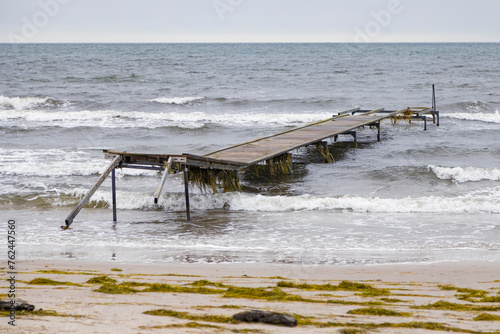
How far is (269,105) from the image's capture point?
31562 millimetres

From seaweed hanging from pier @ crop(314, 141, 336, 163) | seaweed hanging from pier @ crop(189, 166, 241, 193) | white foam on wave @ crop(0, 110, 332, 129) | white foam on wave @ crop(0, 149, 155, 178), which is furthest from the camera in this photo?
white foam on wave @ crop(0, 110, 332, 129)

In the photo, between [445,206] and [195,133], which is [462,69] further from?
[445,206]

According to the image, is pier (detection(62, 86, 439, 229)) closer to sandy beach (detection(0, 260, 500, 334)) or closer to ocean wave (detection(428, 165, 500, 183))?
sandy beach (detection(0, 260, 500, 334))

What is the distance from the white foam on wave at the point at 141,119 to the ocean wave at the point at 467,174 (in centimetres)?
1182

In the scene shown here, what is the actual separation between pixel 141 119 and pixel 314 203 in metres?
17.3

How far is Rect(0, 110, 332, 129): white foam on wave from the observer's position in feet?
84.4

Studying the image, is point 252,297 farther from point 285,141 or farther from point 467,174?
point 467,174

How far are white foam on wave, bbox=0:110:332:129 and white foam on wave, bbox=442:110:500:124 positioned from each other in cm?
634

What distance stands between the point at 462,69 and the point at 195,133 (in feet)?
111

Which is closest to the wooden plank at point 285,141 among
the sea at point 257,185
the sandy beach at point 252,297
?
the sea at point 257,185

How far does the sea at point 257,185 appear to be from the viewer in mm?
8988

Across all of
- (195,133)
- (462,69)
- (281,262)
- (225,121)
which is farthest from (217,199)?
(462,69)

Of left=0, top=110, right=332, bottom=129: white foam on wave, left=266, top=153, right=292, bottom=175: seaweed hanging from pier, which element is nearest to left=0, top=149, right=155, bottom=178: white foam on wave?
left=266, top=153, right=292, bottom=175: seaweed hanging from pier

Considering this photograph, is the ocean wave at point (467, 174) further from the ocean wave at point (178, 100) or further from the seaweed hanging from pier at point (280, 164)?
the ocean wave at point (178, 100)
